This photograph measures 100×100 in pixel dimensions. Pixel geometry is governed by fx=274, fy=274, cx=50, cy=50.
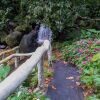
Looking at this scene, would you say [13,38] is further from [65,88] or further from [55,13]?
[65,88]

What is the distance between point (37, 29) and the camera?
1492cm

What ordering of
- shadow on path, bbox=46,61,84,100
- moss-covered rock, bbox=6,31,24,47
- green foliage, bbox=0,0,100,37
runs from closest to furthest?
1. shadow on path, bbox=46,61,84,100
2. green foliage, bbox=0,0,100,37
3. moss-covered rock, bbox=6,31,24,47

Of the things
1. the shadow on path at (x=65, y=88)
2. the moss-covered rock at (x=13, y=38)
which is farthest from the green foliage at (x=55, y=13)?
the shadow on path at (x=65, y=88)

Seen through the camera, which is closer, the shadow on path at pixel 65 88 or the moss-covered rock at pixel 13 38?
the shadow on path at pixel 65 88

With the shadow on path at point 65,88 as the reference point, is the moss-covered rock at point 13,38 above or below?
below

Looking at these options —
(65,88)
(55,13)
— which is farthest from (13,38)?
(65,88)

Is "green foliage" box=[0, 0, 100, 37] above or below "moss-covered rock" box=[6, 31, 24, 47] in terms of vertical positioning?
above

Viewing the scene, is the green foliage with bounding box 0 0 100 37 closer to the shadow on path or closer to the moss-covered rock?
the moss-covered rock

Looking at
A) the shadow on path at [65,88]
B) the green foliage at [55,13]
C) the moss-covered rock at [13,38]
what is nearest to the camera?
the shadow on path at [65,88]

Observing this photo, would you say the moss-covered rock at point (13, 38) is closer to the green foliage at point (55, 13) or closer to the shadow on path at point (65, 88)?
the green foliage at point (55, 13)

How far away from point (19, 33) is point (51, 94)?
384 inches

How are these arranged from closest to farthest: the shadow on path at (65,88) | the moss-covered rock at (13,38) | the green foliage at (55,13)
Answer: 1. the shadow on path at (65,88)
2. the green foliage at (55,13)
3. the moss-covered rock at (13,38)

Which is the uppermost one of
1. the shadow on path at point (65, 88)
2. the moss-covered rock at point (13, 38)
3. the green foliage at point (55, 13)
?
the green foliage at point (55, 13)

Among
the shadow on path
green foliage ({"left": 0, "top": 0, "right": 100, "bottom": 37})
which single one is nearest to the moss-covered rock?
green foliage ({"left": 0, "top": 0, "right": 100, "bottom": 37})
